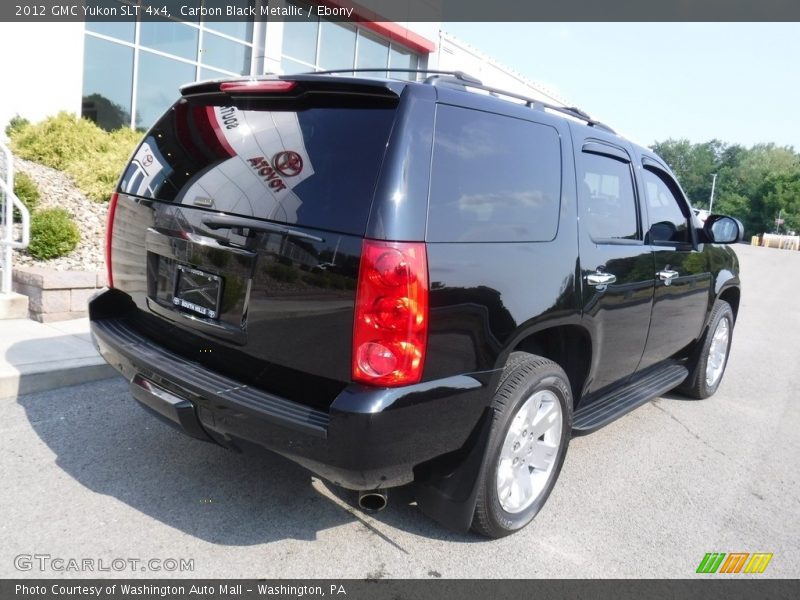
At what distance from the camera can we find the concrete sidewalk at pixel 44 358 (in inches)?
171

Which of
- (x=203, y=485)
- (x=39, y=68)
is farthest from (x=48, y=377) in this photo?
(x=39, y=68)

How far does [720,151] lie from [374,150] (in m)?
145

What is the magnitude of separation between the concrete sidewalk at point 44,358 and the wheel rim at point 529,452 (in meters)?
3.15

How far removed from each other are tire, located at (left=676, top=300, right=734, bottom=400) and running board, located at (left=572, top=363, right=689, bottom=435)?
0.37 meters

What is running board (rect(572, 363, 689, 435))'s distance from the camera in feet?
11.8

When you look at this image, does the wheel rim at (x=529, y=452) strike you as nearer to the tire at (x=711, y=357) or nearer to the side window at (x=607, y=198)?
the side window at (x=607, y=198)

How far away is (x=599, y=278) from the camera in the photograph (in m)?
3.46

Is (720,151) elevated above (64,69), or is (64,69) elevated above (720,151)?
(720,151)

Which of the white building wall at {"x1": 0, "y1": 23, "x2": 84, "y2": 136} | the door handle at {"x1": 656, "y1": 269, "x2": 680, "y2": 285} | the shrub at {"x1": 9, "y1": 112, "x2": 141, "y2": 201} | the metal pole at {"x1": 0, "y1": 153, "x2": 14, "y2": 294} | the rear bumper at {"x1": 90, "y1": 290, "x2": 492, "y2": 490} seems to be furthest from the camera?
the white building wall at {"x1": 0, "y1": 23, "x2": 84, "y2": 136}

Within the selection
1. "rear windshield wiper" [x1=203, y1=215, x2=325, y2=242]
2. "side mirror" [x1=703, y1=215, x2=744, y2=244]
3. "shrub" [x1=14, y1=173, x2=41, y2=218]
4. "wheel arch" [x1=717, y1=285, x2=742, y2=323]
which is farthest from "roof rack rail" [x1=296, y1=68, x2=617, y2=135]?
"shrub" [x1=14, y1=173, x2=41, y2=218]

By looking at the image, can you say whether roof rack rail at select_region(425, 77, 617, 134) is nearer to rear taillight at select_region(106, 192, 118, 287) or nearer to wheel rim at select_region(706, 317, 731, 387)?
rear taillight at select_region(106, 192, 118, 287)

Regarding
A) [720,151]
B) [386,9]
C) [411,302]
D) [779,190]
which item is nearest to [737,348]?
[411,302]

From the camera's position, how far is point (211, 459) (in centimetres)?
362
